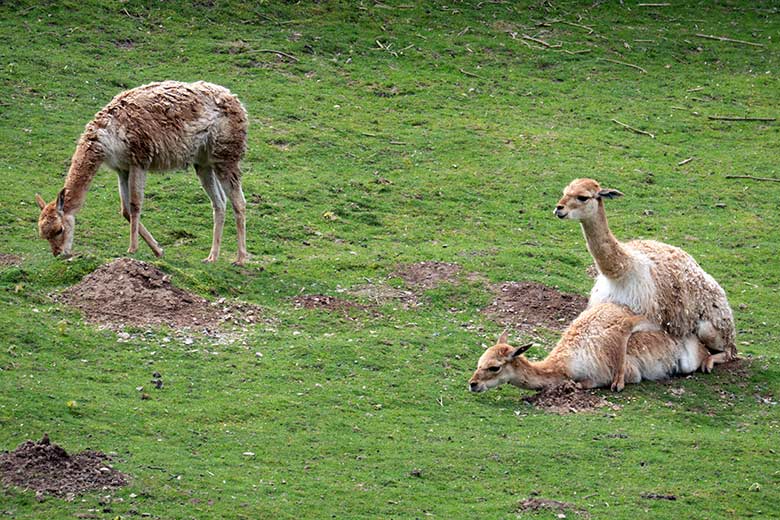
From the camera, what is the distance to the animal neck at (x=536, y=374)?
1090cm

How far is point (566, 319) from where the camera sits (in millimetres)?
12930

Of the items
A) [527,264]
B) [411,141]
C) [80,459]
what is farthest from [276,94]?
[80,459]

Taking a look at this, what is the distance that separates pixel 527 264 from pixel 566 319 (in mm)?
1664

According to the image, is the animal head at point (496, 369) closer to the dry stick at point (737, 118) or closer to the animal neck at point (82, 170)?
the animal neck at point (82, 170)

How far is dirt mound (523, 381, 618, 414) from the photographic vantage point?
1072cm

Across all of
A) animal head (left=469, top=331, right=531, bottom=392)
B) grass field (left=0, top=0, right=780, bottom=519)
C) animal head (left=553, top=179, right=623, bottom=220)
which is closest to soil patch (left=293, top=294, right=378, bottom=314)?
grass field (left=0, top=0, right=780, bottom=519)

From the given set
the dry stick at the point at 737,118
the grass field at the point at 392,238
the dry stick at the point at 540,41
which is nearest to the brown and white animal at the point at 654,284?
the grass field at the point at 392,238

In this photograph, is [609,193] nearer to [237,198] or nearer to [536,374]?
[536,374]

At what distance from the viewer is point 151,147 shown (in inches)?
520

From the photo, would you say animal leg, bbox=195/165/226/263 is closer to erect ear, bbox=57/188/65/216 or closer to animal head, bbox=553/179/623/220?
erect ear, bbox=57/188/65/216

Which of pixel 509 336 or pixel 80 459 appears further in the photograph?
pixel 509 336

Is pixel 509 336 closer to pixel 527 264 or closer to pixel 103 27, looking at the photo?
pixel 527 264

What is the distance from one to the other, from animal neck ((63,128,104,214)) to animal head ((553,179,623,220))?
17.0 ft

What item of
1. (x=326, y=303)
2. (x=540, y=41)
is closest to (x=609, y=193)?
(x=326, y=303)
